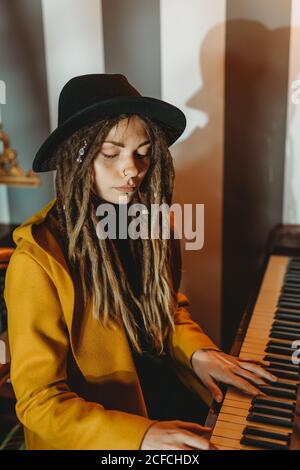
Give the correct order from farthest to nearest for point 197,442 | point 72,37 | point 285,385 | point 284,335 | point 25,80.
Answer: point 25,80 < point 72,37 < point 284,335 < point 285,385 < point 197,442

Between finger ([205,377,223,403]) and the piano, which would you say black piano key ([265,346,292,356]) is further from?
finger ([205,377,223,403])

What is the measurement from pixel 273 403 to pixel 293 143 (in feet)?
4.15

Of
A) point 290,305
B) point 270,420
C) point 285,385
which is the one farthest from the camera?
point 290,305

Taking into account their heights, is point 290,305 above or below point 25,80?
below

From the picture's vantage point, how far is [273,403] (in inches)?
48.2

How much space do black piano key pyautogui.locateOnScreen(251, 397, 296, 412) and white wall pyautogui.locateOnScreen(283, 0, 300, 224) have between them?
1.21 metres

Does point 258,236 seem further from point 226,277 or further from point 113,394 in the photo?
point 113,394

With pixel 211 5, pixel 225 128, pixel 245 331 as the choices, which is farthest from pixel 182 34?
pixel 245 331

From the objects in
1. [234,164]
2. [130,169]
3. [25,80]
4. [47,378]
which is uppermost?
[25,80]

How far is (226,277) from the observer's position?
2.44m

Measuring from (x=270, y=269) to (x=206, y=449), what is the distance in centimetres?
99

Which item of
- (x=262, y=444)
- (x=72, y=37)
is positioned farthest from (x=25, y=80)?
(x=262, y=444)

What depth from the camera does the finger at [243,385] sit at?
1.27 metres

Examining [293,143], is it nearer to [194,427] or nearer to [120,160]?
[120,160]
